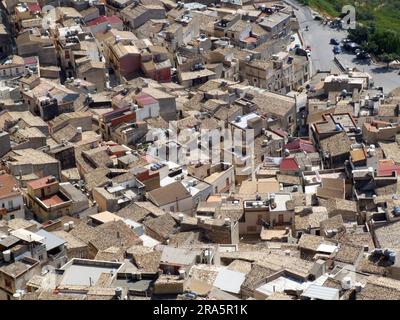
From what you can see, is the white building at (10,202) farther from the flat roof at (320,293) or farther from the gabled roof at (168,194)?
the flat roof at (320,293)

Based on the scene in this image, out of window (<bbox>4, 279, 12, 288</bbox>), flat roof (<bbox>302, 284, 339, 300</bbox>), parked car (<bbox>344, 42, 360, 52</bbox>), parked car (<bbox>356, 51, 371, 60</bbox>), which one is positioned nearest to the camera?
flat roof (<bbox>302, 284, 339, 300</bbox>)

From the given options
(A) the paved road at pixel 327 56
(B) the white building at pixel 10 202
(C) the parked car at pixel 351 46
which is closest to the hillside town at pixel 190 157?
(B) the white building at pixel 10 202

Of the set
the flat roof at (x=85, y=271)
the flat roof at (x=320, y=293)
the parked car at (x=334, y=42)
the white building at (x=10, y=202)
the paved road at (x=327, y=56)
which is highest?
the flat roof at (x=320, y=293)

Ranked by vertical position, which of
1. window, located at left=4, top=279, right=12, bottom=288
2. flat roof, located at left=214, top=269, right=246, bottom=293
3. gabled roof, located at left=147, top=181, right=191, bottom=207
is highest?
flat roof, located at left=214, top=269, right=246, bottom=293

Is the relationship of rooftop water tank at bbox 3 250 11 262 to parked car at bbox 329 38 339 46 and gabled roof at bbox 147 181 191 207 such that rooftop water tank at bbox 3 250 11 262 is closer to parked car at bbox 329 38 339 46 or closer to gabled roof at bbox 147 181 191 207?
gabled roof at bbox 147 181 191 207

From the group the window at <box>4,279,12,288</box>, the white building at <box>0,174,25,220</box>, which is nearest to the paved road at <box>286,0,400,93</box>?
the white building at <box>0,174,25,220</box>

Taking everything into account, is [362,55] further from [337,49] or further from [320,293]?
[320,293]
